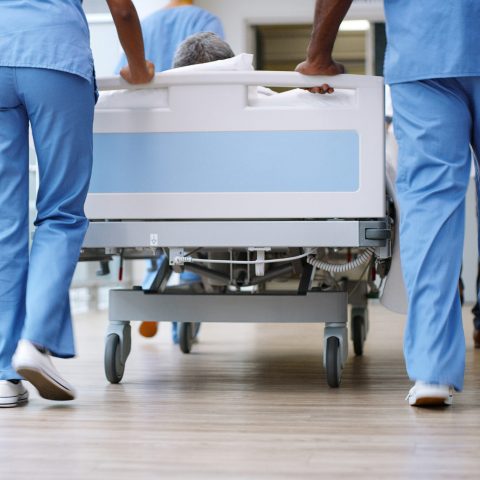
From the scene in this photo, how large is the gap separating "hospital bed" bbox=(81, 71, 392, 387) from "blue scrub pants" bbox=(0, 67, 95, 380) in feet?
0.64

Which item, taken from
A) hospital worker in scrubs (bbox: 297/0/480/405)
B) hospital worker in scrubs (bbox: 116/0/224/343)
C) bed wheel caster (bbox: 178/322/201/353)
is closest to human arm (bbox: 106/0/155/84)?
hospital worker in scrubs (bbox: 297/0/480/405)

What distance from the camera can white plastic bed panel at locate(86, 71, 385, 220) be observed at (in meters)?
2.45

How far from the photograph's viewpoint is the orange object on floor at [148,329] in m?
4.20

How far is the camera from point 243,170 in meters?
2.49

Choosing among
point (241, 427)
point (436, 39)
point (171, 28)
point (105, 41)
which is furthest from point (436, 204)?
point (105, 41)

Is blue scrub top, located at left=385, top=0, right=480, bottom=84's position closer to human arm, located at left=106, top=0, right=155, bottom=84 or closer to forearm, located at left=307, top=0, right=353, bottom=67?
forearm, located at left=307, top=0, right=353, bottom=67

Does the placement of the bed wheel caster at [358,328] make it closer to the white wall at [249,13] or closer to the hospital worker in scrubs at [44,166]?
the hospital worker in scrubs at [44,166]

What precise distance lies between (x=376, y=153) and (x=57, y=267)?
2.71ft

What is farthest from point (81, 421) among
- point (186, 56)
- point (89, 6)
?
point (89, 6)

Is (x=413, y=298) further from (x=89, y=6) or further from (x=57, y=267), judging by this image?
(x=89, y=6)

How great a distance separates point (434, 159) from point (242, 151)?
51 cm

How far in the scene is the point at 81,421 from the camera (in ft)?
6.81

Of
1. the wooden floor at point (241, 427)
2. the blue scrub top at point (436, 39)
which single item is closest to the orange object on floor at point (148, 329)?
the wooden floor at point (241, 427)

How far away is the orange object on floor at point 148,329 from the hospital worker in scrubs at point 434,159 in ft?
Answer: 6.85
